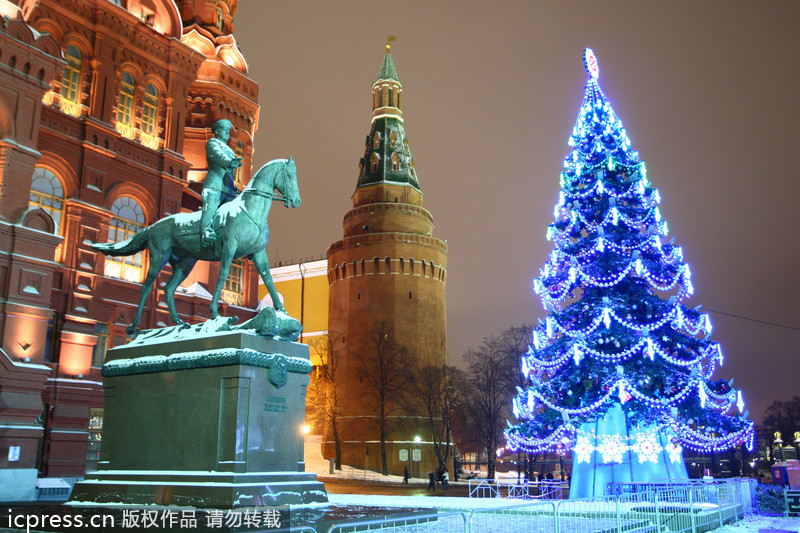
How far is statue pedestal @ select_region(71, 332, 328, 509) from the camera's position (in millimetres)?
9633

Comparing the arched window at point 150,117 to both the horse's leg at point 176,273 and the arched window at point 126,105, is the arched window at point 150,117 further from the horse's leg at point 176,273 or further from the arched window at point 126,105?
the horse's leg at point 176,273

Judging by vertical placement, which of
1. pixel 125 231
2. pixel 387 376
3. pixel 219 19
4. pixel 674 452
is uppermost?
pixel 219 19

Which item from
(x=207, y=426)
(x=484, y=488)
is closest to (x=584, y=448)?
(x=484, y=488)

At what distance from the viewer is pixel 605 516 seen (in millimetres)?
12516

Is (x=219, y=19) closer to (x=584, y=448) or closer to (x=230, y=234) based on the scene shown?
(x=584, y=448)

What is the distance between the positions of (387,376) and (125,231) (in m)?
27.3

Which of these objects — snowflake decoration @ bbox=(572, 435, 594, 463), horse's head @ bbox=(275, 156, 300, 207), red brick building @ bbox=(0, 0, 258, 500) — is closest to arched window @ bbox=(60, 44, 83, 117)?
red brick building @ bbox=(0, 0, 258, 500)

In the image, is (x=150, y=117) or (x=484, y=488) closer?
(x=484, y=488)

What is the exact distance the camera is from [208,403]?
10055mm

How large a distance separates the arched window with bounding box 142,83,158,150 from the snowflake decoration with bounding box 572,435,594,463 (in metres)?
24.6

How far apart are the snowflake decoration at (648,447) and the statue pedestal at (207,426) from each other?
12421 mm

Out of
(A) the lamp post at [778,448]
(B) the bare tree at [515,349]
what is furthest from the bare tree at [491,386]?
(A) the lamp post at [778,448]

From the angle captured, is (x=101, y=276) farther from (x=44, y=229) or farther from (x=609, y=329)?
(x=609, y=329)

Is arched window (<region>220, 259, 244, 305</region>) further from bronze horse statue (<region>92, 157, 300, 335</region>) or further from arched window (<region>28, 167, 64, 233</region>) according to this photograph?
bronze horse statue (<region>92, 157, 300, 335</region>)
